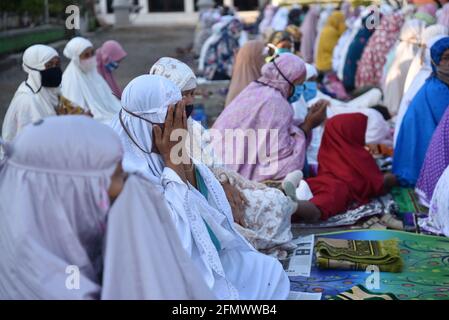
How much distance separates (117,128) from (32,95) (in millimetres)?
2665

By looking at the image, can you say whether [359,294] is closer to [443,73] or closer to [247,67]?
[443,73]

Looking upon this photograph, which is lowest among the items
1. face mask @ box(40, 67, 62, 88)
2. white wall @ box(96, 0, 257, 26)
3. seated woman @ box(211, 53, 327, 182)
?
white wall @ box(96, 0, 257, 26)

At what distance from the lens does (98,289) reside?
1.99m

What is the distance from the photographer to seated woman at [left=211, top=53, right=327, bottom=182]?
495cm

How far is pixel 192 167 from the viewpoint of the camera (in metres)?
3.14

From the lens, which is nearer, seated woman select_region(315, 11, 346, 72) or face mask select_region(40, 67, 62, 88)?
face mask select_region(40, 67, 62, 88)

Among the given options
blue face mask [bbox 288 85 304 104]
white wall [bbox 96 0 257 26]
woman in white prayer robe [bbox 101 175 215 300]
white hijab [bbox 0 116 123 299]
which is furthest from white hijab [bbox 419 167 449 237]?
white wall [bbox 96 0 257 26]

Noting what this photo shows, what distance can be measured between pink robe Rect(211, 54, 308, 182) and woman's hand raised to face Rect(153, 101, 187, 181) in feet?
6.32

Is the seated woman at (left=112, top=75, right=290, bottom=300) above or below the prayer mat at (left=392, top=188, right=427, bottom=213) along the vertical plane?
above

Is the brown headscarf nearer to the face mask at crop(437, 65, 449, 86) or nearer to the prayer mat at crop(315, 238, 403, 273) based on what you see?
the face mask at crop(437, 65, 449, 86)
